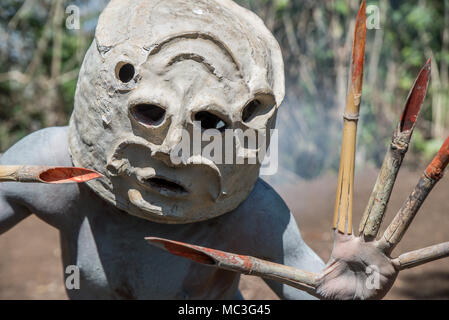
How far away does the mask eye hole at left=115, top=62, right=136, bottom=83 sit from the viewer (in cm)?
129

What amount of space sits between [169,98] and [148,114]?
13cm

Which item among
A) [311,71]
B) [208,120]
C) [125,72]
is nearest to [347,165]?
[208,120]

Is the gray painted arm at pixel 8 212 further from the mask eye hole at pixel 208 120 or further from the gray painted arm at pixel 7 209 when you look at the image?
the mask eye hole at pixel 208 120

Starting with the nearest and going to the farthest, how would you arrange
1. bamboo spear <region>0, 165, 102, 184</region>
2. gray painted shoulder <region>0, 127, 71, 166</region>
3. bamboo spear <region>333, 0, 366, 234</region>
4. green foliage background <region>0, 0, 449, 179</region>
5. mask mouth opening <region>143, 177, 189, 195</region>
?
bamboo spear <region>0, 165, 102, 184</region>
bamboo spear <region>333, 0, 366, 234</region>
mask mouth opening <region>143, 177, 189, 195</region>
gray painted shoulder <region>0, 127, 71, 166</region>
green foliage background <region>0, 0, 449, 179</region>

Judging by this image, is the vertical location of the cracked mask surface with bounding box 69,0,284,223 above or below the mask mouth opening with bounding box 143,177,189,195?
above

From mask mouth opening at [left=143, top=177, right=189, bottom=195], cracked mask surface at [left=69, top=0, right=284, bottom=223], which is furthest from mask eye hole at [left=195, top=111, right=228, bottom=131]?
mask mouth opening at [left=143, top=177, right=189, bottom=195]

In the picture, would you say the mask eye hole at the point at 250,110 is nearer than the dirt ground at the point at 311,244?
Yes

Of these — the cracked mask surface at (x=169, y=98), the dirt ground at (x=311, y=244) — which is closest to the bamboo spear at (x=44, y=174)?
the cracked mask surface at (x=169, y=98)

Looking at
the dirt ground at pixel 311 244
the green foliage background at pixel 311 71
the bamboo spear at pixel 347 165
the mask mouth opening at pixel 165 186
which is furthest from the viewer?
the green foliage background at pixel 311 71

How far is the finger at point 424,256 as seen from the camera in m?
1.12

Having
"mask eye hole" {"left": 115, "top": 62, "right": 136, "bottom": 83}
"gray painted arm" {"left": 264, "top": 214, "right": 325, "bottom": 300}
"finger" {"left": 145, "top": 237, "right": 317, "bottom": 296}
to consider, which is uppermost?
"mask eye hole" {"left": 115, "top": 62, "right": 136, "bottom": 83}

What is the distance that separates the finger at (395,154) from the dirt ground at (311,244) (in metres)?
1.49

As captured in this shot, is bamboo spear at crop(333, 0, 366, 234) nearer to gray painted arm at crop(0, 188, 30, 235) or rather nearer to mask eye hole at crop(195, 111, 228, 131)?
mask eye hole at crop(195, 111, 228, 131)

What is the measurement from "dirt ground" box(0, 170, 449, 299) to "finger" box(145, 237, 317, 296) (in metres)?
1.40
